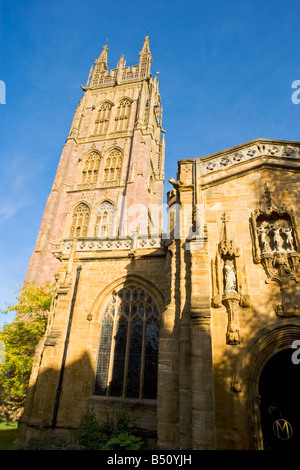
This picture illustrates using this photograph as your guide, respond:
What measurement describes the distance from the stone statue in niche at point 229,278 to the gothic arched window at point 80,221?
915 inches

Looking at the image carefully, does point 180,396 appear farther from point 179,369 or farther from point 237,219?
point 237,219

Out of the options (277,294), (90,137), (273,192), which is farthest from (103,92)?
(277,294)

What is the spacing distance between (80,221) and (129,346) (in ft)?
68.4

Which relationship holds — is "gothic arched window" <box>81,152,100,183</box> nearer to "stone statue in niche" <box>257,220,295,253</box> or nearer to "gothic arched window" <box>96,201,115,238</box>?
"gothic arched window" <box>96,201,115,238</box>

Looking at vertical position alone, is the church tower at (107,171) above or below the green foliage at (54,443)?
above

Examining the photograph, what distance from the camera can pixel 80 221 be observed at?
3070 centimetres

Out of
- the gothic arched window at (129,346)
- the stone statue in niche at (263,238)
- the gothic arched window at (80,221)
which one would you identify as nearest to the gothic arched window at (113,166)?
the gothic arched window at (80,221)

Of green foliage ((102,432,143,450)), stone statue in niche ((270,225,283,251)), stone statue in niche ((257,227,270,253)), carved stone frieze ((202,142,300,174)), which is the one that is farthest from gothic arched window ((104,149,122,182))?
green foliage ((102,432,143,450))

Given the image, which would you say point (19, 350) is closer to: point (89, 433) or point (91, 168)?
point (89, 433)

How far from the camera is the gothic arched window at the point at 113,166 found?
1294 inches

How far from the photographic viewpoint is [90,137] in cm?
3681

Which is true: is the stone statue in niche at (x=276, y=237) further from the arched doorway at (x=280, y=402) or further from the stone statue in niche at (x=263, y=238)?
the arched doorway at (x=280, y=402)

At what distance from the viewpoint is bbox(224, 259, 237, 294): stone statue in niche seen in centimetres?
790

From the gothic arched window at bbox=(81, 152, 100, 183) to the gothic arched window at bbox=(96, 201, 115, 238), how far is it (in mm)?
4503
